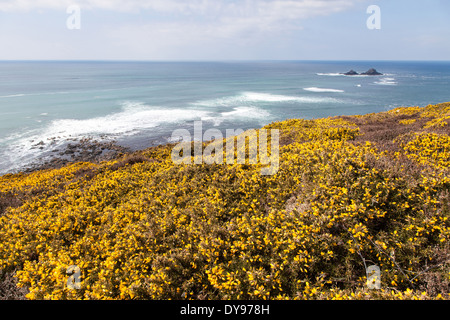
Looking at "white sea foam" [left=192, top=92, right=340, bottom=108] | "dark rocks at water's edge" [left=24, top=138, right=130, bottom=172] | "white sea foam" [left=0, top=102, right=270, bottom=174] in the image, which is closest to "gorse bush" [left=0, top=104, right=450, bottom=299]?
"dark rocks at water's edge" [left=24, top=138, right=130, bottom=172]

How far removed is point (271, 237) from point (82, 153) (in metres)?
39.0

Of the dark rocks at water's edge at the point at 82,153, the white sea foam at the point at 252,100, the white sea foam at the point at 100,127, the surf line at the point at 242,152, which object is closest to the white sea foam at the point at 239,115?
the white sea foam at the point at 100,127

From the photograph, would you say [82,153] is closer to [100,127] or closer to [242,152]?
[100,127]

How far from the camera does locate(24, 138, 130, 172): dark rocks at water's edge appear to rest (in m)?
33.5

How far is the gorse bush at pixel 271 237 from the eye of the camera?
5.58 metres

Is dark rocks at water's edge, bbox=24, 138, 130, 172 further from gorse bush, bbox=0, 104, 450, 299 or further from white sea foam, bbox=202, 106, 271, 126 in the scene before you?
gorse bush, bbox=0, 104, 450, 299

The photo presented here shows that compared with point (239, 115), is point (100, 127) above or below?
below

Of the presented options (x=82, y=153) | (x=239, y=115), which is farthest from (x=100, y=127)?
(x=239, y=115)

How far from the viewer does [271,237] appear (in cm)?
666

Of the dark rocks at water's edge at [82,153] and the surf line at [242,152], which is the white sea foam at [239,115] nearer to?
the dark rocks at water's edge at [82,153]

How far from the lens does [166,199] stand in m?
10.5
